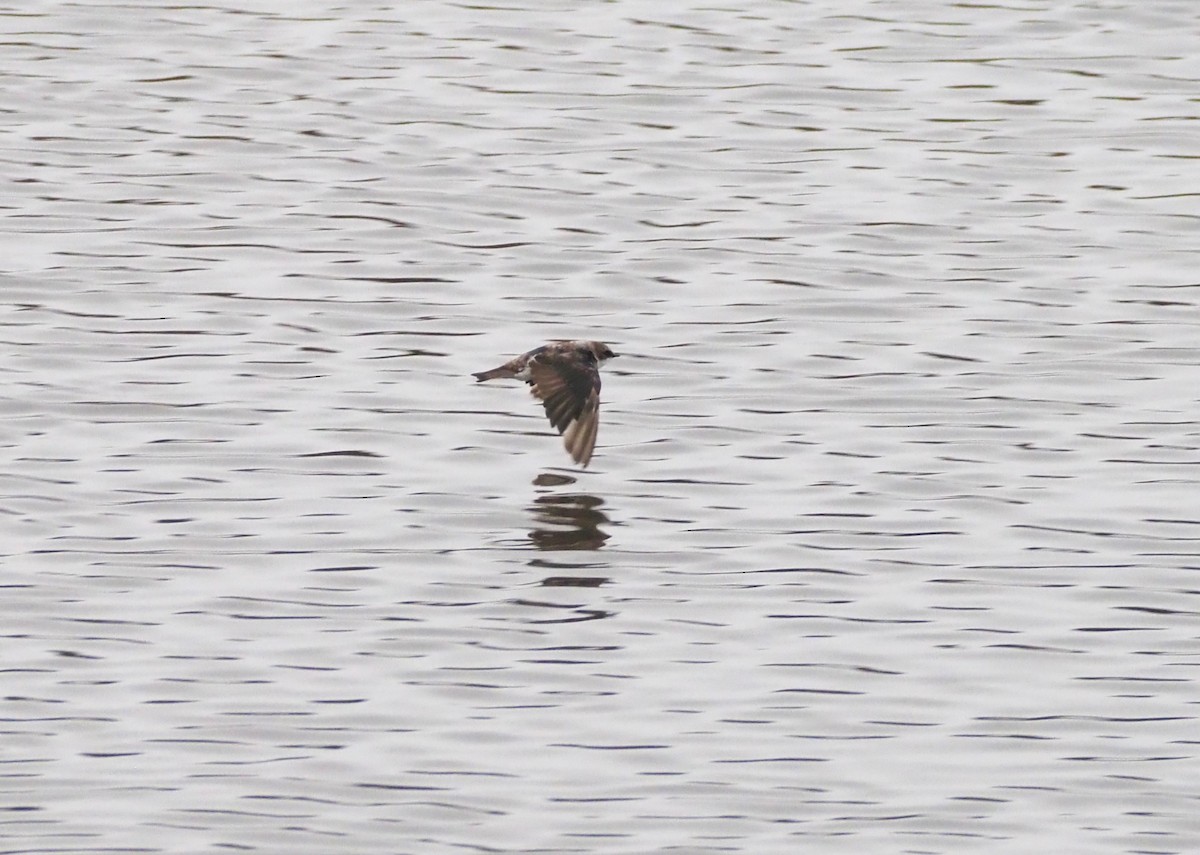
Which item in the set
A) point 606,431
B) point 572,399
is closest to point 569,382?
point 572,399

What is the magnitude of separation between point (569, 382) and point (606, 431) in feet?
2.50

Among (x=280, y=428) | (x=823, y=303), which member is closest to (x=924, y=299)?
(x=823, y=303)

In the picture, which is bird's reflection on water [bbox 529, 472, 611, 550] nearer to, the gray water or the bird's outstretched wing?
the gray water

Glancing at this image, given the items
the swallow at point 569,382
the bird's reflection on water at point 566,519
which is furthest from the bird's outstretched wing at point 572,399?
the bird's reflection on water at point 566,519

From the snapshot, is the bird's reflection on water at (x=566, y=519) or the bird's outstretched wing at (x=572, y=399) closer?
the bird's reflection on water at (x=566, y=519)

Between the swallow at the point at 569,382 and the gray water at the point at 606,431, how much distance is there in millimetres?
244

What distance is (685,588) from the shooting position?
33.3 feet

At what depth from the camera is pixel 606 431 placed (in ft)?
41.0

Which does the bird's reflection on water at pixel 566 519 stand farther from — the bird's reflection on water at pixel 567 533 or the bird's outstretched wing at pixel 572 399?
the bird's outstretched wing at pixel 572 399

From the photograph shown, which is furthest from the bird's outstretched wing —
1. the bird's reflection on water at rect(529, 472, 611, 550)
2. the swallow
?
the bird's reflection on water at rect(529, 472, 611, 550)

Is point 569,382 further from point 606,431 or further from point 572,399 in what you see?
point 606,431

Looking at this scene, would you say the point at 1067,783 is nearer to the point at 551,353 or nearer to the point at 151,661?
the point at 151,661

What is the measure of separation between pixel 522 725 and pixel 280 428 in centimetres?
395

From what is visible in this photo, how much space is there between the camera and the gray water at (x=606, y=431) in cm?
832
